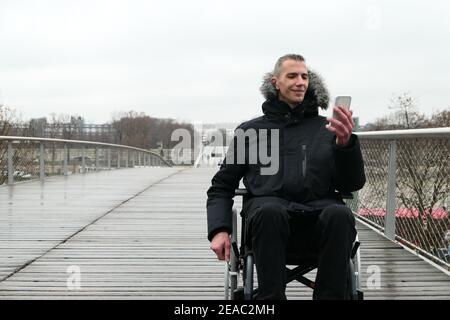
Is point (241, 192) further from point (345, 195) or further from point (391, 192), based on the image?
point (391, 192)

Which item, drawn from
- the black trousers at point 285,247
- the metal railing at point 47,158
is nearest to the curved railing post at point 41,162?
the metal railing at point 47,158

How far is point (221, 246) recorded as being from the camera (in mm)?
2482

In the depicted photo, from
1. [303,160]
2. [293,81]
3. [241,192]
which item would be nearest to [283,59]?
[293,81]

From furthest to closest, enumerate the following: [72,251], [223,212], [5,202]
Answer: [5,202] → [72,251] → [223,212]

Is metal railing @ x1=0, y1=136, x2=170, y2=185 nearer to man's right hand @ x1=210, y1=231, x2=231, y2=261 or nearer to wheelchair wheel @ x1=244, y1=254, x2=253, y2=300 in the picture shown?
man's right hand @ x1=210, y1=231, x2=231, y2=261

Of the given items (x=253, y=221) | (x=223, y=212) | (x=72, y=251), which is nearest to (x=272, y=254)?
(x=253, y=221)

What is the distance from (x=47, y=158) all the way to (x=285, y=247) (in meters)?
9.42

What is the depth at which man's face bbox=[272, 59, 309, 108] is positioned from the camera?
2.68 meters

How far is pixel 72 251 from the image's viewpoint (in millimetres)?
4383

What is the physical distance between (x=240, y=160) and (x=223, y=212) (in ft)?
0.84

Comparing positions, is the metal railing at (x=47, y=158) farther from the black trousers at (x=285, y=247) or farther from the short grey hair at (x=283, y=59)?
the black trousers at (x=285, y=247)

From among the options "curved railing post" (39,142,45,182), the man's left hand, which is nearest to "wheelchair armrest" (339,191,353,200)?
the man's left hand

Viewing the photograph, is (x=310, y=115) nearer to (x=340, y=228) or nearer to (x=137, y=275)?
(x=340, y=228)

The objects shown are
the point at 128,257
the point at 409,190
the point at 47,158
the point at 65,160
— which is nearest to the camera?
the point at 128,257
